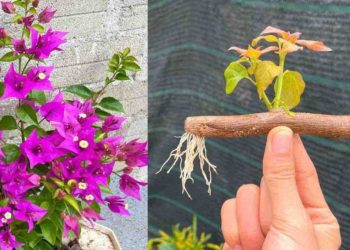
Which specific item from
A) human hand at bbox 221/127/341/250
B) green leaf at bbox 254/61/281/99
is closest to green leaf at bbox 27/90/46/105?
human hand at bbox 221/127/341/250

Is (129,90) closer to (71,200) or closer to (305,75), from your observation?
(305,75)

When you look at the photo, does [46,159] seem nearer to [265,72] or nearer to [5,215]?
[5,215]

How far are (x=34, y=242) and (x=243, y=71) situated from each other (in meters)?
0.65

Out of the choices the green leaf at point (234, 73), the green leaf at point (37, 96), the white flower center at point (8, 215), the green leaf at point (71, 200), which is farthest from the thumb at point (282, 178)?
the green leaf at point (37, 96)

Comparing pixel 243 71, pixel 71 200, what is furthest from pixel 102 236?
pixel 243 71

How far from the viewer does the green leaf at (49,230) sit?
4.10ft

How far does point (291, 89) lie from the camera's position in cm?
91

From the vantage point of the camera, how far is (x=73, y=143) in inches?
47.8

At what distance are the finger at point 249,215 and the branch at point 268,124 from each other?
0.15m

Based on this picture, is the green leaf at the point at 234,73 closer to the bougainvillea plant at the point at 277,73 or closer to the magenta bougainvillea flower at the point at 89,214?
the bougainvillea plant at the point at 277,73

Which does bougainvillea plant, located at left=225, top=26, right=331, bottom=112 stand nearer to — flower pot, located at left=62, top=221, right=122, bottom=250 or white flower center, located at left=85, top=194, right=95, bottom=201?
white flower center, located at left=85, top=194, right=95, bottom=201

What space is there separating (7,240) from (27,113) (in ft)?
0.88

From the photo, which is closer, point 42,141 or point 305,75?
point 42,141

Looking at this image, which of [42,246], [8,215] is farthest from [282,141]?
[42,246]
